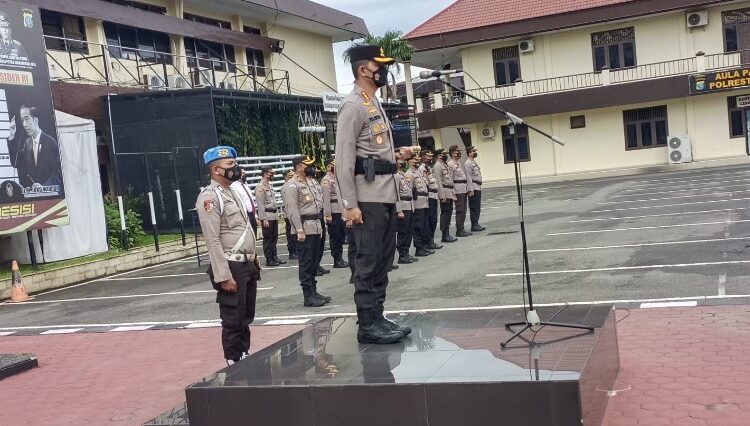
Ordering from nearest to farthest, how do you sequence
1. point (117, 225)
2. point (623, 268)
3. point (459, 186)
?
1. point (623, 268)
2. point (459, 186)
3. point (117, 225)

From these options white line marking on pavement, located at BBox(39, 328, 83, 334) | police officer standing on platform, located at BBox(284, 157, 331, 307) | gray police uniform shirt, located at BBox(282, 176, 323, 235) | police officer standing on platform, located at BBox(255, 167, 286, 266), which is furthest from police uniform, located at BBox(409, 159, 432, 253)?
white line marking on pavement, located at BBox(39, 328, 83, 334)

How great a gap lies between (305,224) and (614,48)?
2496 centimetres

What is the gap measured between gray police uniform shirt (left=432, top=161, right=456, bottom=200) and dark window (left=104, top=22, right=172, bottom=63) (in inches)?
406

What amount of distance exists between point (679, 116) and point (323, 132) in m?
15.2

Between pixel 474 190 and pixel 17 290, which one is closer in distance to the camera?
pixel 17 290

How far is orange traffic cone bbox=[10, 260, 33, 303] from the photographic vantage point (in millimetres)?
12430

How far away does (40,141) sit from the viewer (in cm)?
1347

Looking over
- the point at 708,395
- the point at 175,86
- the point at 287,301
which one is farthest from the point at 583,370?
the point at 175,86

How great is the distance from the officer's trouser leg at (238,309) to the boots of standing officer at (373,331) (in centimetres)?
109

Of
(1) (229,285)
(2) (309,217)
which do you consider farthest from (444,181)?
(1) (229,285)

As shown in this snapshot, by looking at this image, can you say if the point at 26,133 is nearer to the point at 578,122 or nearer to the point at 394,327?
the point at 394,327

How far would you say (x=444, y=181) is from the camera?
47.5 feet

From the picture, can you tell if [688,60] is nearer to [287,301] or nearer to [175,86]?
[175,86]

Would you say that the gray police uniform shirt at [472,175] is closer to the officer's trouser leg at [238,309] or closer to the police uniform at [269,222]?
the police uniform at [269,222]
